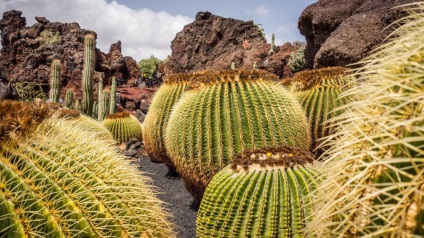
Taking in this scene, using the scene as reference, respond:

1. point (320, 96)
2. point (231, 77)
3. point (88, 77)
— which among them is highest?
point (88, 77)

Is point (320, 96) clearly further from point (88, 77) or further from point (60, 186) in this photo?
point (88, 77)

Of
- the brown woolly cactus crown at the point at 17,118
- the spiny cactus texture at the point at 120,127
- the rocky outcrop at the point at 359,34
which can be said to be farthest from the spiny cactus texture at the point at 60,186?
the spiny cactus texture at the point at 120,127

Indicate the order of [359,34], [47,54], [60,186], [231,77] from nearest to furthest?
[60,186], [231,77], [359,34], [47,54]

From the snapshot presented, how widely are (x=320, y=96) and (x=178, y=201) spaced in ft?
7.63

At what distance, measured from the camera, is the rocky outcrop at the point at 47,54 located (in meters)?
23.5

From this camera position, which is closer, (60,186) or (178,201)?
(60,186)

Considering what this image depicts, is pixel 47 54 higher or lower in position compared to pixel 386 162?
higher

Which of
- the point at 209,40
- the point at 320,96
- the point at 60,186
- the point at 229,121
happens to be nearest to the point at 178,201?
the point at 229,121

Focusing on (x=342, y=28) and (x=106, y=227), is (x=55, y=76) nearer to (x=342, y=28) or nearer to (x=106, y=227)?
(x=342, y=28)

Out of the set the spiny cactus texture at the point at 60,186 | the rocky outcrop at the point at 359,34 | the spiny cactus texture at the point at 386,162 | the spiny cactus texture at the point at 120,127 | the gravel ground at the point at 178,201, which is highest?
the rocky outcrop at the point at 359,34

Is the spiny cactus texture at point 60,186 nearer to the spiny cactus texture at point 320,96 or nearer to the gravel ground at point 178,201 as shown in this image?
the gravel ground at point 178,201

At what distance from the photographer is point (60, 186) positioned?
6.03ft

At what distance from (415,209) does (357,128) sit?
28 cm

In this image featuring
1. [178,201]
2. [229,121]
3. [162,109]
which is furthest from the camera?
[162,109]
